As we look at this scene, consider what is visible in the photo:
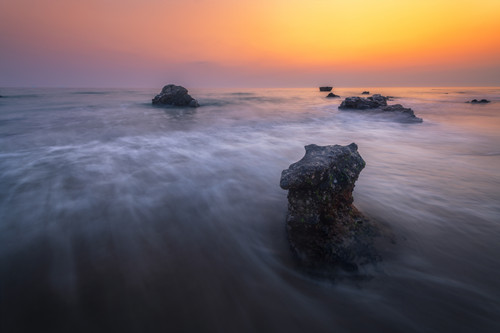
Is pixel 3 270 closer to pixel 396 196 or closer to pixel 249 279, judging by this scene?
pixel 249 279

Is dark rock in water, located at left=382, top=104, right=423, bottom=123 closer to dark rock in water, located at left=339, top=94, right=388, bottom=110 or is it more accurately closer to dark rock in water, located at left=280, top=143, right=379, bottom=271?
dark rock in water, located at left=339, top=94, right=388, bottom=110

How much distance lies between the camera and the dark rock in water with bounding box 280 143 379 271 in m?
2.89

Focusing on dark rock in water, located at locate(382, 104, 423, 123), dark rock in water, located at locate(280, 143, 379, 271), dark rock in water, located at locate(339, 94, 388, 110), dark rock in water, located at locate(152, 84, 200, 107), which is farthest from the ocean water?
dark rock in water, located at locate(152, 84, 200, 107)

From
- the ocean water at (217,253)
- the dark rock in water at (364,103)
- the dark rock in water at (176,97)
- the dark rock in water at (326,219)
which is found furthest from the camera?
the dark rock in water at (176,97)

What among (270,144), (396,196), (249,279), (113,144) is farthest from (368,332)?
(113,144)

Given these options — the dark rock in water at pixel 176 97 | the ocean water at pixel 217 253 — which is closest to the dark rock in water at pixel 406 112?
the ocean water at pixel 217 253

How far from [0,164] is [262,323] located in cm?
930

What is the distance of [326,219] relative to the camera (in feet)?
10.2

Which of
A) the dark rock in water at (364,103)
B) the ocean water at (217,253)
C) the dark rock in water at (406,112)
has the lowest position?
the ocean water at (217,253)

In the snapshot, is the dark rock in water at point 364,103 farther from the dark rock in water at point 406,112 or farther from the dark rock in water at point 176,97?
the dark rock in water at point 176,97

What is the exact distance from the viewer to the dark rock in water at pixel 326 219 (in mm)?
2889

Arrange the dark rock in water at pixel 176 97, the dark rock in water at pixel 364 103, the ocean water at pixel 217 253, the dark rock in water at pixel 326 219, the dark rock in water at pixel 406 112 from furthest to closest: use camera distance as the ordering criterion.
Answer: the dark rock in water at pixel 176 97
the dark rock in water at pixel 364 103
the dark rock in water at pixel 406 112
the dark rock in water at pixel 326 219
the ocean water at pixel 217 253

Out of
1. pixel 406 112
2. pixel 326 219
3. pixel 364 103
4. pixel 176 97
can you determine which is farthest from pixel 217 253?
pixel 364 103

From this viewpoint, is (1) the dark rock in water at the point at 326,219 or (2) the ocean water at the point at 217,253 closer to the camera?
(2) the ocean water at the point at 217,253
